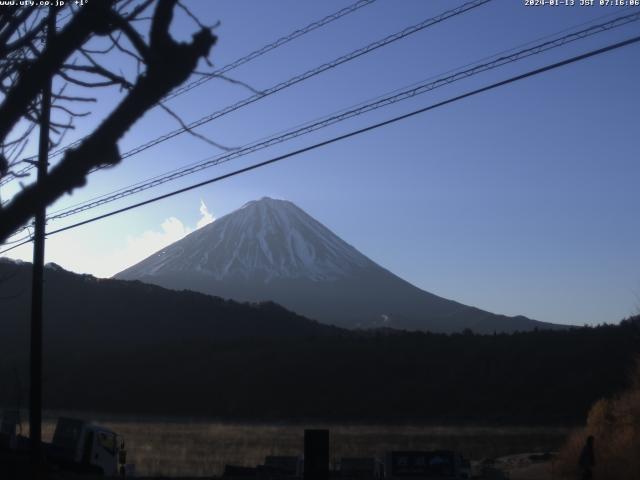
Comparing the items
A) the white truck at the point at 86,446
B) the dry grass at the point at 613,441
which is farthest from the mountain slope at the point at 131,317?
the dry grass at the point at 613,441

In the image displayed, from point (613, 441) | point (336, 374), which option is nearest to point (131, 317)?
point (336, 374)

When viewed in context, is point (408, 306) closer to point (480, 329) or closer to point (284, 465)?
point (480, 329)

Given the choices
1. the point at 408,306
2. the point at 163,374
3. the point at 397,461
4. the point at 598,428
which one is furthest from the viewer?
the point at 408,306

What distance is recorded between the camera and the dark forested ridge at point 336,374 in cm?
6275

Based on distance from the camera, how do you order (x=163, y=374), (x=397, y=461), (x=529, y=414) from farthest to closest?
1. (x=163, y=374)
2. (x=529, y=414)
3. (x=397, y=461)

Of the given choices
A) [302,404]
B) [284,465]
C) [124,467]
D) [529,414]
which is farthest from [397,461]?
[302,404]

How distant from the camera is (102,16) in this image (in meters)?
4.03

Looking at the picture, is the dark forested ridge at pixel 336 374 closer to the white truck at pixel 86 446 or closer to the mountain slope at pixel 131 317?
the mountain slope at pixel 131 317

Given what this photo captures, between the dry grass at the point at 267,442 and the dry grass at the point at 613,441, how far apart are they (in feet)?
19.2

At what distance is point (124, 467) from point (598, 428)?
600 inches

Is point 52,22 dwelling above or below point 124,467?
above

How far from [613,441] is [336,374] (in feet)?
149

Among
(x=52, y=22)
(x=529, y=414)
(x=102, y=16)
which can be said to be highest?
(x=52, y=22)

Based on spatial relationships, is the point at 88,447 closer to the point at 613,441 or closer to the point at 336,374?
the point at 613,441
